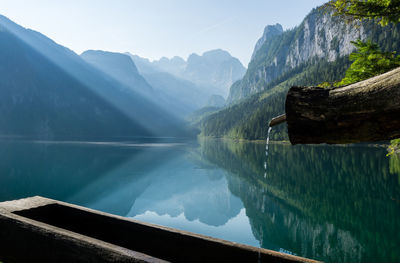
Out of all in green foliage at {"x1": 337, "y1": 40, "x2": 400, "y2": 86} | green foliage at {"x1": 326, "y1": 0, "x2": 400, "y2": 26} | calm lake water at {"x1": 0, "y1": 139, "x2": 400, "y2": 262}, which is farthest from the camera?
calm lake water at {"x1": 0, "y1": 139, "x2": 400, "y2": 262}

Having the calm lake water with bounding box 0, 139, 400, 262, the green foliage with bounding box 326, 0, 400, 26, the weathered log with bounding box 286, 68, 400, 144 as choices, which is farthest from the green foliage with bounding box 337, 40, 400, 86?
the weathered log with bounding box 286, 68, 400, 144

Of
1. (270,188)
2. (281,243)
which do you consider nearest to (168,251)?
(281,243)

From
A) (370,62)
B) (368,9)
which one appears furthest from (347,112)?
(370,62)

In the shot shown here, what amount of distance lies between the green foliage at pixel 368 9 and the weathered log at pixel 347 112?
8234 mm

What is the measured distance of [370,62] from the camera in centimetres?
934

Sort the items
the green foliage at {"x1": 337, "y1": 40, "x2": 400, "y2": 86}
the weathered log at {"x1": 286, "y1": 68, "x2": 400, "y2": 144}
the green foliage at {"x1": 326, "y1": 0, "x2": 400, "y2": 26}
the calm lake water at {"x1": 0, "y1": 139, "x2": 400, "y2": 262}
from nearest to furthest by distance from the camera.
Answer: the weathered log at {"x1": 286, "y1": 68, "x2": 400, "y2": 144} → the green foliage at {"x1": 326, "y1": 0, "x2": 400, "y2": 26} → the green foliage at {"x1": 337, "y1": 40, "x2": 400, "y2": 86} → the calm lake water at {"x1": 0, "y1": 139, "x2": 400, "y2": 262}

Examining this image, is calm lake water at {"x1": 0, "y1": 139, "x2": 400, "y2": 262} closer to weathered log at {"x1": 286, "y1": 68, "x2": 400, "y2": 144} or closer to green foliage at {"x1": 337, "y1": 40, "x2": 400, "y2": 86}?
weathered log at {"x1": 286, "y1": 68, "x2": 400, "y2": 144}

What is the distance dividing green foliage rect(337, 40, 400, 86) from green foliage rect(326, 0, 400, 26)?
1.10 m

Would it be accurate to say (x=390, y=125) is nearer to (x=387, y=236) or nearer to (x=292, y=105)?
(x=292, y=105)

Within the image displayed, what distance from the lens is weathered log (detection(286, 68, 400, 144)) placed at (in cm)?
179

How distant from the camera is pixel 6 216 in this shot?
2.74 meters

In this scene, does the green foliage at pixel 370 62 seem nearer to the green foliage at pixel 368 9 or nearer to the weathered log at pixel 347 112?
the green foliage at pixel 368 9

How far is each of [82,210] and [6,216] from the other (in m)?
1.16

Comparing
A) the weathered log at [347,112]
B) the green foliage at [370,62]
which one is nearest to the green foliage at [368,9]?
the green foliage at [370,62]
